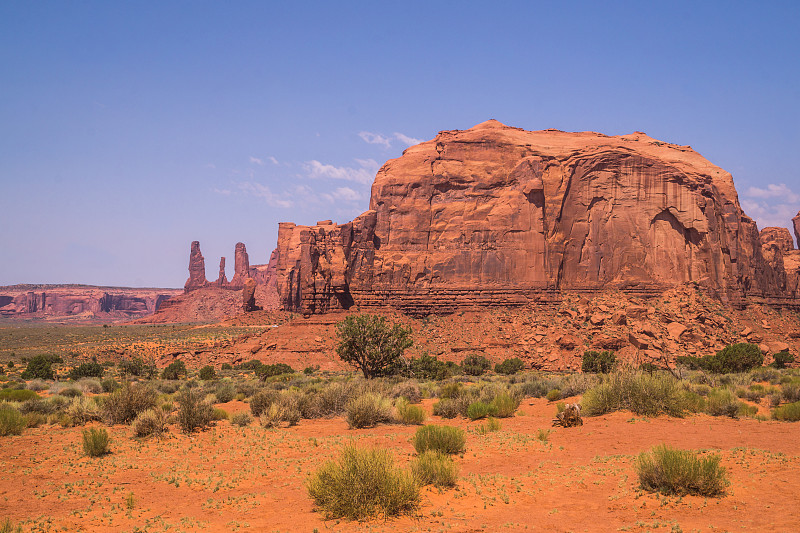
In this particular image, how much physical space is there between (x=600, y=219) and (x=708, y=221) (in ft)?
34.1

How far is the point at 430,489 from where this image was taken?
10.2 metres

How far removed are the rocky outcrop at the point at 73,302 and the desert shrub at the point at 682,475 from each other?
582 ft

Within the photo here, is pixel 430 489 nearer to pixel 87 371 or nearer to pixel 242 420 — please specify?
pixel 242 420

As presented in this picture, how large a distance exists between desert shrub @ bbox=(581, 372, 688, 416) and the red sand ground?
0.62 meters

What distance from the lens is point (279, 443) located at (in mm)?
15188

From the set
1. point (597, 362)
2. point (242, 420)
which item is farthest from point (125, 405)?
point (597, 362)

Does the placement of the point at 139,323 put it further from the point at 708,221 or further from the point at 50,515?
the point at 50,515

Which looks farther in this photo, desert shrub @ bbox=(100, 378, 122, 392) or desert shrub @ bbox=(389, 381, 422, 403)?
desert shrub @ bbox=(100, 378, 122, 392)

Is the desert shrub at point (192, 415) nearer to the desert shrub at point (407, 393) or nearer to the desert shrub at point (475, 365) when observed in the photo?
the desert shrub at point (407, 393)

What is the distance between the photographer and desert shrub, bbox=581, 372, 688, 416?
17.0 metres

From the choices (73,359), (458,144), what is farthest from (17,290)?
(458,144)

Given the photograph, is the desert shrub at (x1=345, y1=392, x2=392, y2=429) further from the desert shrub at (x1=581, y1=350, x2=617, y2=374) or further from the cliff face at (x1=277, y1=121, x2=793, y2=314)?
the cliff face at (x1=277, y1=121, x2=793, y2=314)

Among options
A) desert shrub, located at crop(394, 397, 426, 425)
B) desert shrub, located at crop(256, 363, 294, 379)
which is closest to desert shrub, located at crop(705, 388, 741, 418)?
desert shrub, located at crop(394, 397, 426, 425)

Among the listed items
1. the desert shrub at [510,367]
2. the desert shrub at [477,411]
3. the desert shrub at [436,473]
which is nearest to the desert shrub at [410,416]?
the desert shrub at [477,411]
